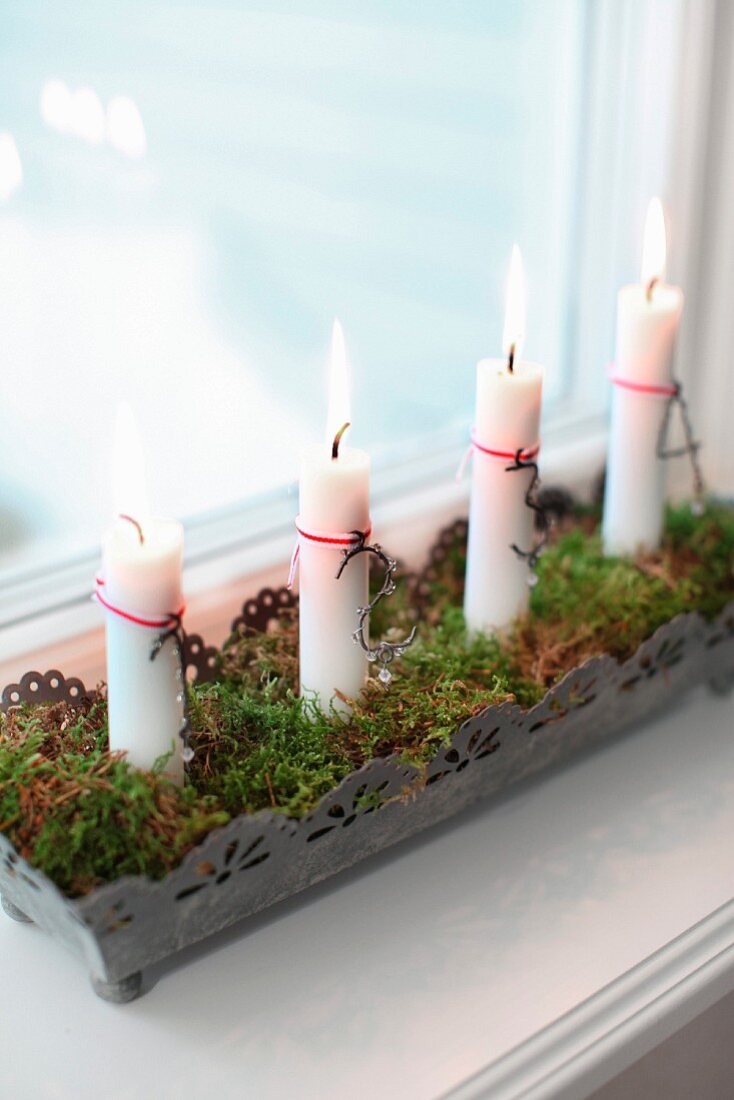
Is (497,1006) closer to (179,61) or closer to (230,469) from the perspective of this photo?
(230,469)

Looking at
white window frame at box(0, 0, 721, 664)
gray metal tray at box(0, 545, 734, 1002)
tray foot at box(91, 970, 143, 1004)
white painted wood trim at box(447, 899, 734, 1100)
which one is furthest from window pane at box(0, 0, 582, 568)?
white painted wood trim at box(447, 899, 734, 1100)

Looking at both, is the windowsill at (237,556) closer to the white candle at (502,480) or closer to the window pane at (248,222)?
the window pane at (248,222)

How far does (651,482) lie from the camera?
3.42ft

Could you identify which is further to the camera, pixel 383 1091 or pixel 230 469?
pixel 230 469

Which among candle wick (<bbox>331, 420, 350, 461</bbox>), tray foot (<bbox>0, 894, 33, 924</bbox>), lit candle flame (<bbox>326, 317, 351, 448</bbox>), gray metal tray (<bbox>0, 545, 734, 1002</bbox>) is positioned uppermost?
lit candle flame (<bbox>326, 317, 351, 448</bbox>)

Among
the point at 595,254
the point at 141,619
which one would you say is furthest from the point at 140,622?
the point at 595,254

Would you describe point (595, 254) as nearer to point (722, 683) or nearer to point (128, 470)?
point (722, 683)

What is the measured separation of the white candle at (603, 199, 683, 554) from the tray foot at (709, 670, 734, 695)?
A: 12cm

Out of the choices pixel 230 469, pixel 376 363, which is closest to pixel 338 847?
pixel 230 469

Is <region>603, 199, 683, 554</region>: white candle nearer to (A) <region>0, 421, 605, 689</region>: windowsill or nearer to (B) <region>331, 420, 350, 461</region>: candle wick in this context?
(A) <region>0, 421, 605, 689</region>: windowsill

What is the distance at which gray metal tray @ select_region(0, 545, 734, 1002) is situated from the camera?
0.70 meters

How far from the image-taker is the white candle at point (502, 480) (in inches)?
34.5

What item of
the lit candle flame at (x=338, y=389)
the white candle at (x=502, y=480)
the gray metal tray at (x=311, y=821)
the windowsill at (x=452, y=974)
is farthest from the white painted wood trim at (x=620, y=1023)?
the lit candle flame at (x=338, y=389)

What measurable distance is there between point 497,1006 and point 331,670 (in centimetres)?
23
